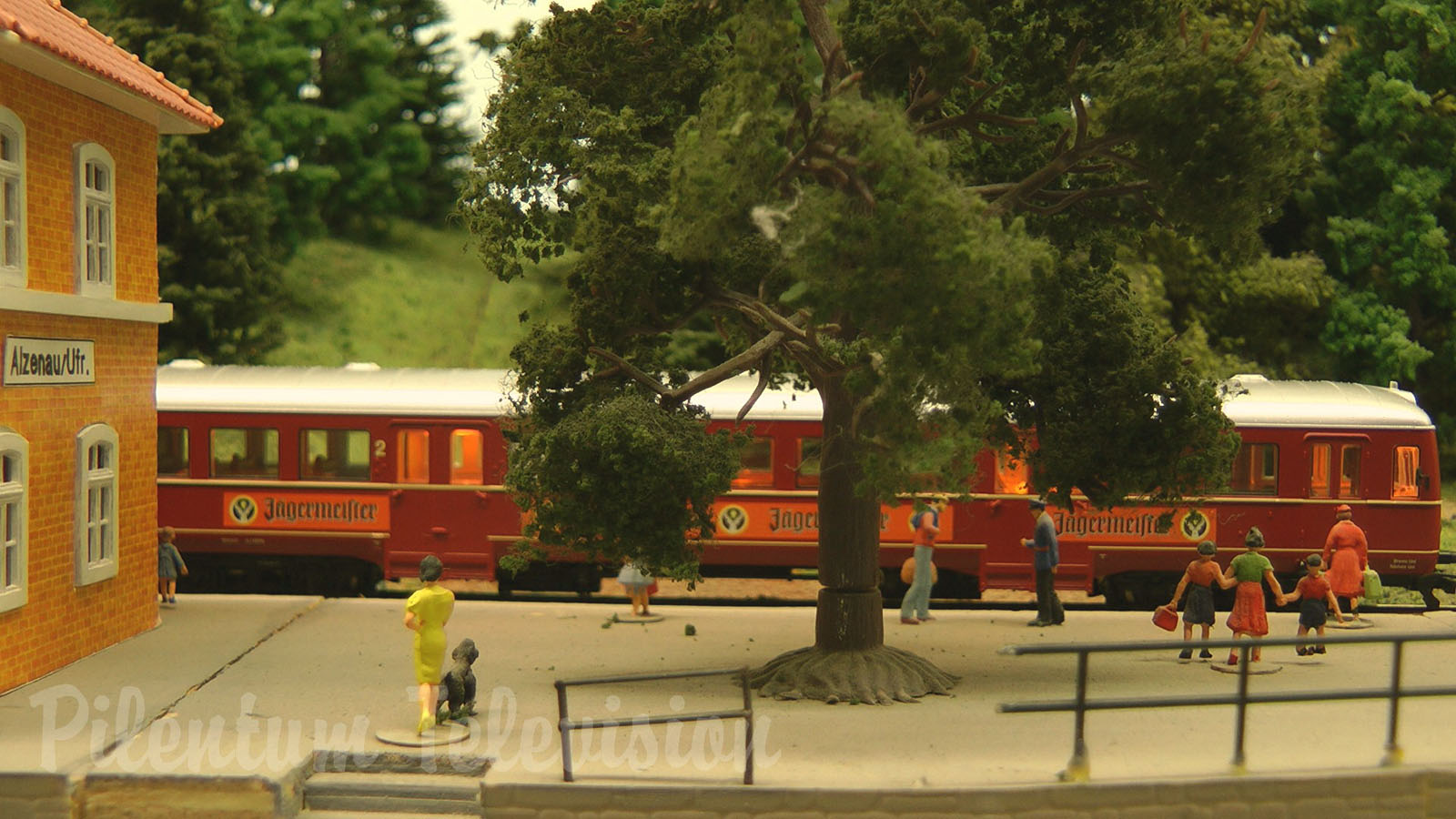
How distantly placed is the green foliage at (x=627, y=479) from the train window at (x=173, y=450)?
801 centimetres

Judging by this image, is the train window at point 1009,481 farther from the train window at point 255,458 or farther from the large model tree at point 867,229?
the train window at point 255,458

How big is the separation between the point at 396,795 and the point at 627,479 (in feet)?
11.5

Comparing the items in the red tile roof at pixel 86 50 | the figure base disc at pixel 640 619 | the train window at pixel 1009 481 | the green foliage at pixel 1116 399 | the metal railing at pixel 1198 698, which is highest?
the red tile roof at pixel 86 50

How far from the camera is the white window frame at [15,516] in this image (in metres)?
13.9

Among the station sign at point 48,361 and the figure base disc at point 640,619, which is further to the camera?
the figure base disc at point 640,619

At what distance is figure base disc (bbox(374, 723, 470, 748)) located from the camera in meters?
12.1

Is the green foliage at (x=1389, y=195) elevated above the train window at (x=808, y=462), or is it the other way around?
the green foliage at (x=1389, y=195)

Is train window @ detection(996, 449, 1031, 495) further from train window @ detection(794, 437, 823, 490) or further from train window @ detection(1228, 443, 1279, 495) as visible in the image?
train window @ detection(1228, 443, 1279, 495)

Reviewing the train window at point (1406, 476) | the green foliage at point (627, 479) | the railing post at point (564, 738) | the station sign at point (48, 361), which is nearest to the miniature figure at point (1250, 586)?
the train window at point (1406, 476)

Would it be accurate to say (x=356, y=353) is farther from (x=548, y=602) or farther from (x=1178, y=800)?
(x=1178, y=800)

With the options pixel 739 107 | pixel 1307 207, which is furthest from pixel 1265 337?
pixel 739 107

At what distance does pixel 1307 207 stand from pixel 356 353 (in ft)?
77.1

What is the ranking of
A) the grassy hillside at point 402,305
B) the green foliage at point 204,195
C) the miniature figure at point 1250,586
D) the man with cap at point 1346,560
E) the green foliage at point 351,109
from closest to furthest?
the miniature figure at point 1250,586 → the man with cap at point 1346,560 → the green foliage at point 204,195 → the grassy hillside at point 402,305 → the green foliage at point 351,109

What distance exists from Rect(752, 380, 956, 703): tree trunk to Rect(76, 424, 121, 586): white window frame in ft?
24.4
